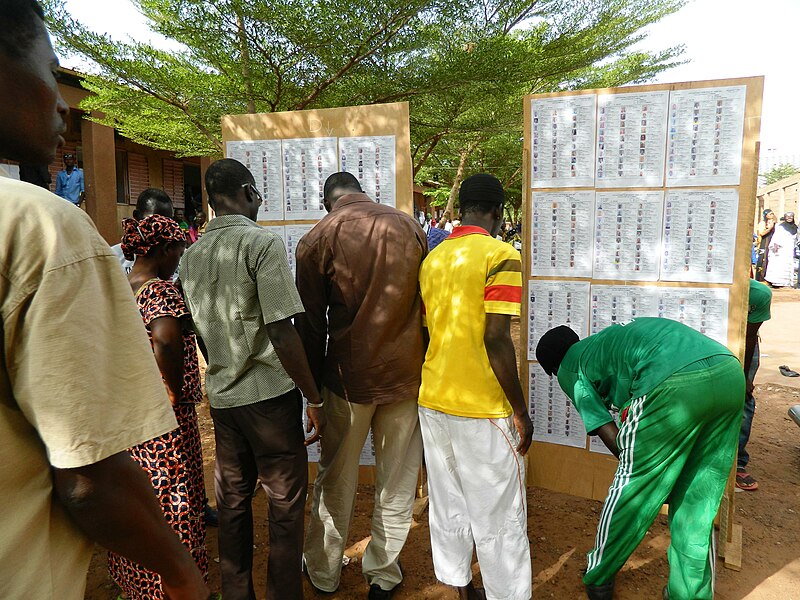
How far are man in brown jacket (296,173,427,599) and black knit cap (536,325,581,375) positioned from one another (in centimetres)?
67

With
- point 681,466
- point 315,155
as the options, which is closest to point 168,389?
point 315,155

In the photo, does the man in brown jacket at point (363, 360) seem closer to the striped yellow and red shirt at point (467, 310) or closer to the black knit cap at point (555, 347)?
the striped yellow and red shirt at point (467, 310)

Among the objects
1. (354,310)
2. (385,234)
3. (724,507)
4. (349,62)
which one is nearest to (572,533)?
(724,507)

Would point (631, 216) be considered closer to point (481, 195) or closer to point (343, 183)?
point (481, 195)

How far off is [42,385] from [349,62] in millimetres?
6524

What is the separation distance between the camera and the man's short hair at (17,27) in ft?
2.60

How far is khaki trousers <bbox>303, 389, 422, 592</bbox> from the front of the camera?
2.58 m

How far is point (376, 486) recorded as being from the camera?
2617 millimetres

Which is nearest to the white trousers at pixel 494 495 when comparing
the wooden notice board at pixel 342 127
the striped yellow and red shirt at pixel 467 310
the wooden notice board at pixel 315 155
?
the striped yellow and red shirt at pixel 467 310

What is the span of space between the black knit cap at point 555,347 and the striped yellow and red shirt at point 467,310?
524 millimetres

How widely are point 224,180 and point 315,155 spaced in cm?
125

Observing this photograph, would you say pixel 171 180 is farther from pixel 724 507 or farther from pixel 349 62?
pixel 724 507

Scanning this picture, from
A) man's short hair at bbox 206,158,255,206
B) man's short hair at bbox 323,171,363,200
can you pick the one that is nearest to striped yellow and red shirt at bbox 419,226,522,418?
man's short hair at bbox 323,171,363,200

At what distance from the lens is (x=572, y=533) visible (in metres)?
3.16
